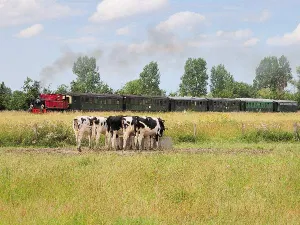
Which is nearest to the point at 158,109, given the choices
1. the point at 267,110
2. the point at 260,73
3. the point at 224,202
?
the point at 267,110

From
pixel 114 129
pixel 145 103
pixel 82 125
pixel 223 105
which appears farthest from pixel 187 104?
pixel 82 125

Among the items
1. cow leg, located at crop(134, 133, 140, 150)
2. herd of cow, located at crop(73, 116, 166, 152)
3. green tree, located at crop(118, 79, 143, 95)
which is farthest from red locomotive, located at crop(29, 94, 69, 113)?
green tree, located at crop(118, 79, 143, 95)

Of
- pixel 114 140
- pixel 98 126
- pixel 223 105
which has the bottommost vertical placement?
pixel 114 140

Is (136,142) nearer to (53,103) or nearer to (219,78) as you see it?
(53,103)

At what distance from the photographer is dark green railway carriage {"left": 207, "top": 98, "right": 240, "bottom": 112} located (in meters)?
74.9

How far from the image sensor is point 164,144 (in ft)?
87.5

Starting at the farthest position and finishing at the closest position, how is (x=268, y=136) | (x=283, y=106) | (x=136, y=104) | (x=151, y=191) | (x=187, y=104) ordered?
(x=283, y=106) < (x=187, y=104) < (x=136, y=104) < (x=268, y=136) < (x=151, y=191)

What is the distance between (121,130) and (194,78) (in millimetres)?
101295

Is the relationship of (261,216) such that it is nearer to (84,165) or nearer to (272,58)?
(84,165)

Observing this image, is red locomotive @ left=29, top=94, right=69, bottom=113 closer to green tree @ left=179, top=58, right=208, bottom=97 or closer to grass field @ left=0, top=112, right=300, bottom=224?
grass field @ left=0, top=112, right=300, bottom=224

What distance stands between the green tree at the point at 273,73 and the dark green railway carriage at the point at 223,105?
66.2m

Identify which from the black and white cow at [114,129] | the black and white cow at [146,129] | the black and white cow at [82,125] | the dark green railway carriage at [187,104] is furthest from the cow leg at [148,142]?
the dark green railway carriage at [187,104]

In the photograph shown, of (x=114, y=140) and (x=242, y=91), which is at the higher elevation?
(x=242, y=91)

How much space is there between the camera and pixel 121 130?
26.1m
